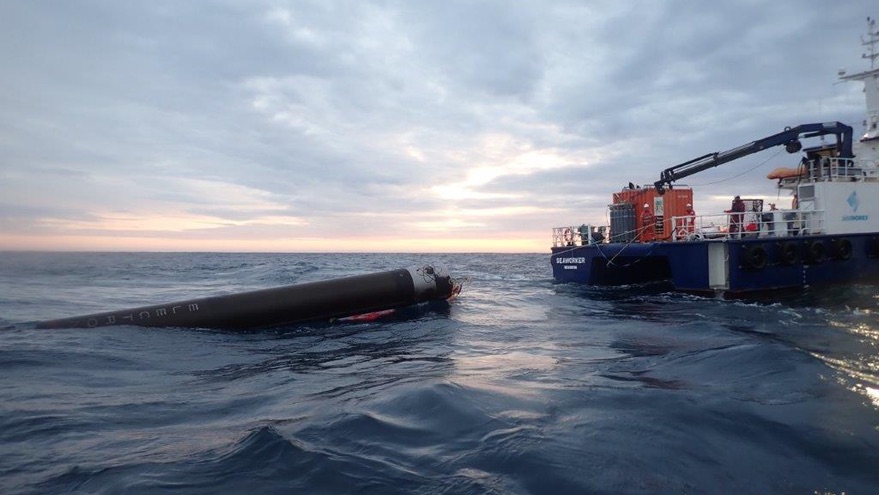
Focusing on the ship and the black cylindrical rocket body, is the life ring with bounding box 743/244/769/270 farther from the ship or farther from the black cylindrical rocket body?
the black cylindrical rocket body

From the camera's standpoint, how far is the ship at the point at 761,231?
56.7 feet

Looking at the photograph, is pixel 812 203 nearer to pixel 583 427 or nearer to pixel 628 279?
pixel 628 279

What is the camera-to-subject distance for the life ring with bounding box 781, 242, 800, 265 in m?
17.2

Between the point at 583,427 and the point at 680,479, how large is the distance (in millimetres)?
1159

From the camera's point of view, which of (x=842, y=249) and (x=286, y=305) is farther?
(x=842, y=249)

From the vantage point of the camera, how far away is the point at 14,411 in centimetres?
592

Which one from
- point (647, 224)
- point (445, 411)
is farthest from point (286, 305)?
point (647, 224)

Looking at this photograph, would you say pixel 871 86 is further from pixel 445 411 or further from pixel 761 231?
pixel 445 411

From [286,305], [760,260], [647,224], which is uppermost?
[647,224]

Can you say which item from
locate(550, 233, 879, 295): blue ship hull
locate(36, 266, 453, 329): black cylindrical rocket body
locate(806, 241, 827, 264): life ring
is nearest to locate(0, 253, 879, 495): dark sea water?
locate(36, 266, 453, 329): black cylindrical rocket body

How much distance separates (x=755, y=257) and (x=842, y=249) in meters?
4.08

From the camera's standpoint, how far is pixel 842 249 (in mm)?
18281

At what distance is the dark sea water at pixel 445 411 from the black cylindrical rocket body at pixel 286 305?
17.6 inches

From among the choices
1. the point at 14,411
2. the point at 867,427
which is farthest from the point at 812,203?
the point at 14,411
